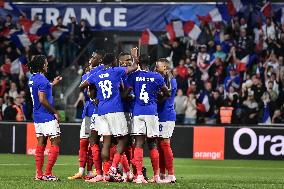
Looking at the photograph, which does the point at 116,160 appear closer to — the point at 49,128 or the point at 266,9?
the point at 49,128

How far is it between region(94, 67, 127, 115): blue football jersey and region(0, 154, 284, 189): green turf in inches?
56.7

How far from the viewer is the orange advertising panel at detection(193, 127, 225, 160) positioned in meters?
27.3

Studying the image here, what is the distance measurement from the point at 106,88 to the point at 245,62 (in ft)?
48.6

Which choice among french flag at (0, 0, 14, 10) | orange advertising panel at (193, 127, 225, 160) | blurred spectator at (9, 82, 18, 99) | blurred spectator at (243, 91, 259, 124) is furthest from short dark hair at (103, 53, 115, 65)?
french flag at (0, 0, 14, 10)

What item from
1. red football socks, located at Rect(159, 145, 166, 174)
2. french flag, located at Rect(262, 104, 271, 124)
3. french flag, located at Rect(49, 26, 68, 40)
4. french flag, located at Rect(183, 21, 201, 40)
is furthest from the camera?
french flag, located at Rect(49, 26, 68, 40)

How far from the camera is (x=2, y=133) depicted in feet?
91.5

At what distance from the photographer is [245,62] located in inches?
1230

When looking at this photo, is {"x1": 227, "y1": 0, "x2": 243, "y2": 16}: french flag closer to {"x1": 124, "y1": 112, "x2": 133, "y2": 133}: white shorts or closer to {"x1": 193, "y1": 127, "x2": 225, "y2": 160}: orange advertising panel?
{"x1": 193, "y1": 127, "x2": 225, "y2": 160}: orange advertising panel

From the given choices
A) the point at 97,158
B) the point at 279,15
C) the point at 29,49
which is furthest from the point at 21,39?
the point at 97,158

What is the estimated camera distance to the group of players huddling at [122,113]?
1702cm

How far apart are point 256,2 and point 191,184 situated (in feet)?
54.7

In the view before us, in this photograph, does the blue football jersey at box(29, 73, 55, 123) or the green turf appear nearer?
the green turf

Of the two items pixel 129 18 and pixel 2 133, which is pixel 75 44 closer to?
pixel 129 18

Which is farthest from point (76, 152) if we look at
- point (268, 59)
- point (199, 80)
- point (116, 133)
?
point (116, 133)
